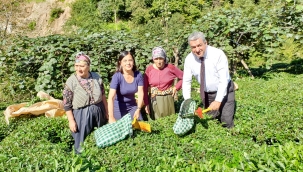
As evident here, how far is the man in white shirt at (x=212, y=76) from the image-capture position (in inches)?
143

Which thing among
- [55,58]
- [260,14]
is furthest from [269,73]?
[55,58]

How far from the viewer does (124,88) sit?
3922 mm

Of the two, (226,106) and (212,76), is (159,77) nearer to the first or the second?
(212,76)

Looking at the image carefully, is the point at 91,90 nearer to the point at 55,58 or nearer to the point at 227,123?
the point at 227,123

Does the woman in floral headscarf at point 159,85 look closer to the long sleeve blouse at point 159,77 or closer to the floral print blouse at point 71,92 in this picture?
the long sleeve blouse at point 159,77

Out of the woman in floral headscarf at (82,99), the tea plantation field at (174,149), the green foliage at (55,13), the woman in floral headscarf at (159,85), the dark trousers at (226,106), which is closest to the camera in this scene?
the tea plantation field at (174,149)

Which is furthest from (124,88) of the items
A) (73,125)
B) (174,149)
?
(174,149)

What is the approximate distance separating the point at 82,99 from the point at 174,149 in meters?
1.34

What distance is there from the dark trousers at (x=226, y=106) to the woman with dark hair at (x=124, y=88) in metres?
0.99

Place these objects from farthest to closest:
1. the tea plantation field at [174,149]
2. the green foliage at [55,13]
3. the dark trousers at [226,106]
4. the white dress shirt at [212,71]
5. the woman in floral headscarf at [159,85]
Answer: the green foliage at [55,13] → the woman in floral headscarf at [159,85] → the dark trousers at [226,106] → the white dress shirt at [212,71] → the tea plantation field at [174,149]

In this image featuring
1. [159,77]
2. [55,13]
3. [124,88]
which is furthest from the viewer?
[55,13]

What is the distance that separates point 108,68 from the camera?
697cm

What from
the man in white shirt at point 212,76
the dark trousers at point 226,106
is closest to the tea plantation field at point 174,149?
the dark trousers at point 226,106

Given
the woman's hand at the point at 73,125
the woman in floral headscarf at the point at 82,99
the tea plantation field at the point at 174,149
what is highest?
the woman in floral headscarf at the point at 82,99
